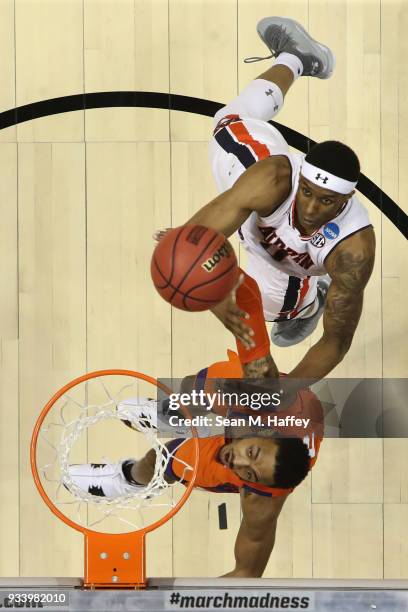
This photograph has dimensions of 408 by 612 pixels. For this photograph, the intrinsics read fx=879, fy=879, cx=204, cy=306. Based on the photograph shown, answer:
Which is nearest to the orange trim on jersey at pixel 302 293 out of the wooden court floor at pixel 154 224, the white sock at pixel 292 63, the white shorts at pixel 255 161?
the white shorts at pixel 255 161

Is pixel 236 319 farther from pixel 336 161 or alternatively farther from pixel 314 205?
pixel 336 161

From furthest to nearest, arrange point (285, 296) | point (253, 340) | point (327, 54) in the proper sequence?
point (327, 54) → point (285, 296) → point (253, 340)

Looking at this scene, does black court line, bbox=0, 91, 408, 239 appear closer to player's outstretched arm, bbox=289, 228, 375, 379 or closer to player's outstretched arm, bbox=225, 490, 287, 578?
player's outstretched arm, bbox=289, 228, 375, 379

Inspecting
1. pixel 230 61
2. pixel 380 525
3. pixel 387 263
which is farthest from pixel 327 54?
pixel 380 525

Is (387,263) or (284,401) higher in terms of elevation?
(387,263)

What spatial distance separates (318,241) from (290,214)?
0.13 m

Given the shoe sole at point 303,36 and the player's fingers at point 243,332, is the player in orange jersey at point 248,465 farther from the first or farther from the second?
the shoe sole at point 303,36

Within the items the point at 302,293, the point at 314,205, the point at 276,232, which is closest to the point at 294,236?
the point at 276,232

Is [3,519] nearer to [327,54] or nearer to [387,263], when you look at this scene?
[387,263]

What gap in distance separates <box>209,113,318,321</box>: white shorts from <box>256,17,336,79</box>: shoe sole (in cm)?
43

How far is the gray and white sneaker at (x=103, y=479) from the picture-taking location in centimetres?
308

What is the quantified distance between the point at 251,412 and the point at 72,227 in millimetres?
1150

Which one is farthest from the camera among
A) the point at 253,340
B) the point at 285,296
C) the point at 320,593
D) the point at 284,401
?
the point at 285,296

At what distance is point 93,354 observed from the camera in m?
3.62
